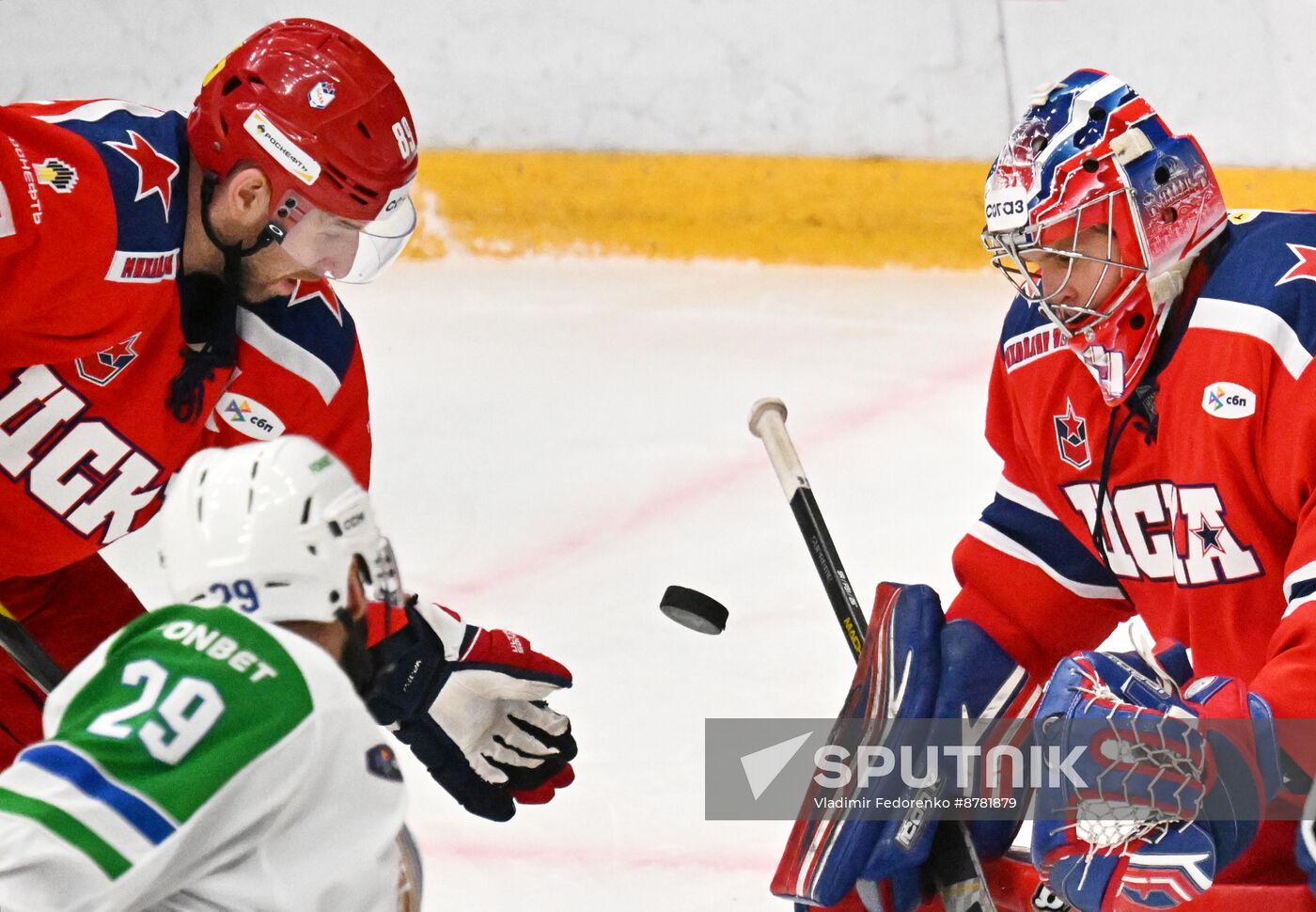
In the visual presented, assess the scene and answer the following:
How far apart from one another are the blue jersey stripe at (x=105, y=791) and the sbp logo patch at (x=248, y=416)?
3.99ft

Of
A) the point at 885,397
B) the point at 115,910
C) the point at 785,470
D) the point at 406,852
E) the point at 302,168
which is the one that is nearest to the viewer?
the point at 115,910

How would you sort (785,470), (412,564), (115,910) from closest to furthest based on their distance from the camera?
1. (115,910)
2. (785,470)
3. (412,564)

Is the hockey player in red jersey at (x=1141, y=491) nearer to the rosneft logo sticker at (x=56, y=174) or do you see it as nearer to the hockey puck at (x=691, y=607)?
the hockey puck at (x=691, y=607)

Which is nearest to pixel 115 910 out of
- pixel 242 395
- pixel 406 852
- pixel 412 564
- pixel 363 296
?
pixel 406 852

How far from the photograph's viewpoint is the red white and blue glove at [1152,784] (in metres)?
1.90

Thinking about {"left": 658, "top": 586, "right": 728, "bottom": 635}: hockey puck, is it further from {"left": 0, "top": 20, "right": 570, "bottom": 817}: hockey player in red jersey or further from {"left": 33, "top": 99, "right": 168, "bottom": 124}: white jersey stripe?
{"left": 33, "top": 99, "right": 168, "bottom": 124}: white jersey stripe

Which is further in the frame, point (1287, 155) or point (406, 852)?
point (1287, 155)

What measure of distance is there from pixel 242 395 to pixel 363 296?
2.17 metres

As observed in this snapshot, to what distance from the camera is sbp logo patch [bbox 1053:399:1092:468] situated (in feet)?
7.53

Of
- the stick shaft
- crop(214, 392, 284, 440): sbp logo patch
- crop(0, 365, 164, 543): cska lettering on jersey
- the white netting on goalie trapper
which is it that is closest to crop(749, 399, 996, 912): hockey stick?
the stick shaft

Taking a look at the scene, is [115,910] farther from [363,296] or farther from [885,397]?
[363,296]

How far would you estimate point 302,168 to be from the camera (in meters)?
2.37

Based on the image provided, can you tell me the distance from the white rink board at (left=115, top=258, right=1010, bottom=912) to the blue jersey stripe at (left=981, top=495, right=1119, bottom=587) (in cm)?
70

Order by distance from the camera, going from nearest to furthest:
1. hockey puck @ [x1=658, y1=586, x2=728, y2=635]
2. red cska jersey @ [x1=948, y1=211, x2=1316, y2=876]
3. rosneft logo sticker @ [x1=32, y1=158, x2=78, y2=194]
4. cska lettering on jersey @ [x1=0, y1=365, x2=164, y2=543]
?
red cska jersey @ [x1=948, y1=211, x2=1316, y2=876]
rosneft logo sticker @ [x1=32, y1=158, x2=78, y2=194]
cska lettering on jersey @ [x1=0, y1=365, x2=164, y2=543]
hockey puck @ [x1=658, y1=586, x2=728, y2=635]
